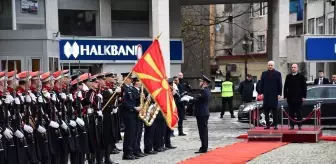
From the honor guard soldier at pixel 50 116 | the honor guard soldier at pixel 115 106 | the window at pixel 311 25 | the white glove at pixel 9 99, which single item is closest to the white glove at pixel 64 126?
the honor guard soldier at pixel 50 116

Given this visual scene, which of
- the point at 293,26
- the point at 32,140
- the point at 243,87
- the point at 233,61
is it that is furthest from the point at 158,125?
the point at 233,61

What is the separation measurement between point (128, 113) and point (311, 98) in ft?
29.1

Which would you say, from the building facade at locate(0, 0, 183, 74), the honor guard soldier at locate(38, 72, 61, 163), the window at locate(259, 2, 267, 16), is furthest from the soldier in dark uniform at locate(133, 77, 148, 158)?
the window at locate(259, 2, 267, 16)

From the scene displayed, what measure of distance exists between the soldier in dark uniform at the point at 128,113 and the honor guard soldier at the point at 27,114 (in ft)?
12.8

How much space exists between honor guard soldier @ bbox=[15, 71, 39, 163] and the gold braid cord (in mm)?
4471

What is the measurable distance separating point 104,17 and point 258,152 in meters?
15.4

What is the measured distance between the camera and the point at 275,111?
17.4 metres

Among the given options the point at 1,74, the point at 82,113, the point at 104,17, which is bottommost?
the point at 82,113

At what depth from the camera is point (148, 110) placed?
598 inches

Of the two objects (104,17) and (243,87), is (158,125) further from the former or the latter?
(104,17)

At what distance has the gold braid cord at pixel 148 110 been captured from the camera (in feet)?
47.7

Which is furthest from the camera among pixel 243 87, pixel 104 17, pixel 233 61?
pixel 233 61

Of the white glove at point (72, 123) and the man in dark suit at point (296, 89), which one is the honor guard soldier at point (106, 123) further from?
the man in dark suit at point (296, 89)

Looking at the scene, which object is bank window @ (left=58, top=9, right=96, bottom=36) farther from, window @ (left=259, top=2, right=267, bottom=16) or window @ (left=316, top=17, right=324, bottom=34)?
window @ (left=316, top=17, right=324, bottom=34)
